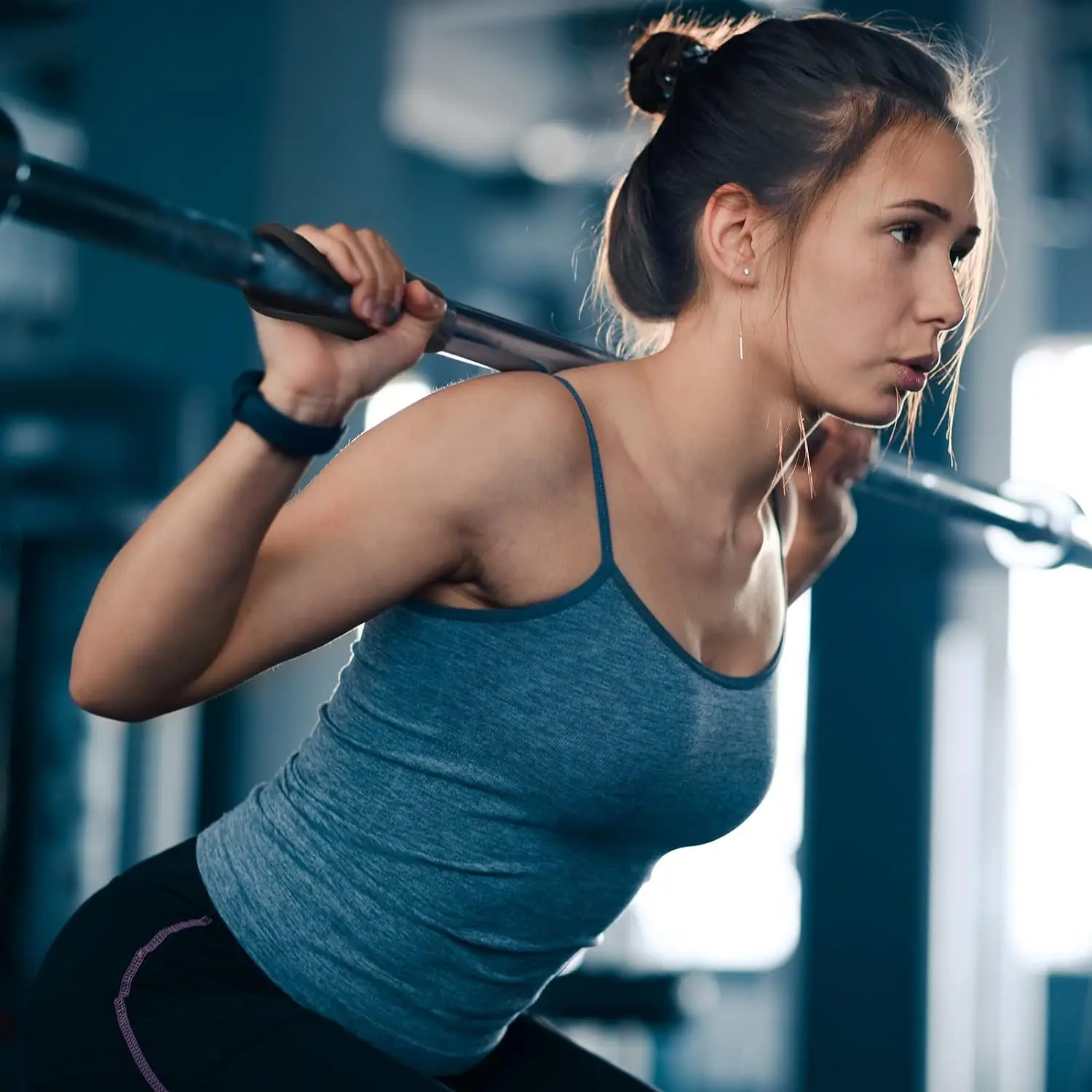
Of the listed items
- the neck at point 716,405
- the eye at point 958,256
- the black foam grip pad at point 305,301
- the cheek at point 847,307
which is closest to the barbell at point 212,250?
the black foam grip pad at point 305,301

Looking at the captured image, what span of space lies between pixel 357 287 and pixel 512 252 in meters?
4.47

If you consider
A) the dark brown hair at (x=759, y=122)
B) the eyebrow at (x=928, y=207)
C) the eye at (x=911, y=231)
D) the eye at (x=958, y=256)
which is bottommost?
the eye at (x=911, y=231)

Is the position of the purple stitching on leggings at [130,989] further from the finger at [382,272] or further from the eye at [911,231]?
the eye at [911,231]

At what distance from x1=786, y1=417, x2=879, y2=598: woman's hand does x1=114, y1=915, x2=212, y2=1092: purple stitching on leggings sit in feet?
2.61

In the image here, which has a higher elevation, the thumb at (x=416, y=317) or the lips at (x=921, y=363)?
the lips at (x=921, y=363)

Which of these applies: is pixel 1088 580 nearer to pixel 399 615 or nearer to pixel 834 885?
pixel 834 885

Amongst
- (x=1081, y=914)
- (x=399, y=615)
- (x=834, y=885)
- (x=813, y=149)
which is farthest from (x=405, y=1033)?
(x=1081, y=914)

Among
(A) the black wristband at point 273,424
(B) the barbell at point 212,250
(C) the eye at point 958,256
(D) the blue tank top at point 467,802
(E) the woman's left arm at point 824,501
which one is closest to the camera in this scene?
(B) the barbell at point 212,250

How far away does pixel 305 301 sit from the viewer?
0.90m

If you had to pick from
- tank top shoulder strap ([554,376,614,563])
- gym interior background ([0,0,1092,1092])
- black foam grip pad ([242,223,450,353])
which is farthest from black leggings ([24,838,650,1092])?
gym interior background ([0,0,1092,1092])

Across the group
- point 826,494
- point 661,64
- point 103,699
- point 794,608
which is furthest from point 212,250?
point 794,608

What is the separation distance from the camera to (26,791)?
12.1 feet

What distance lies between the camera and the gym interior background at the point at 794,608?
341cm

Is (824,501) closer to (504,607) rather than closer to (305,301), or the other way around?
(504,607)
